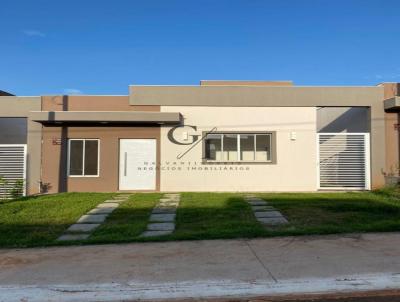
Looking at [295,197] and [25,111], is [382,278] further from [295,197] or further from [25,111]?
[25,111]

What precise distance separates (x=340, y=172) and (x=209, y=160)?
5272 mm

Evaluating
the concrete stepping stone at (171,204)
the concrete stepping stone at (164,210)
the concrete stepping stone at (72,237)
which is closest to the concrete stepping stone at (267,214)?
the concrete stepping stone at (164,210)

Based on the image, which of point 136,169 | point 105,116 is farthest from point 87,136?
point 136,169

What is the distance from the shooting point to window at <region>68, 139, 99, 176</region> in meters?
17.2

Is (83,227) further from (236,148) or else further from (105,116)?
(236,148)

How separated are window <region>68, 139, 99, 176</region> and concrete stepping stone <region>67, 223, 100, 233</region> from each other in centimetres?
707

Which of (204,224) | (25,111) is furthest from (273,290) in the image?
(25,111)

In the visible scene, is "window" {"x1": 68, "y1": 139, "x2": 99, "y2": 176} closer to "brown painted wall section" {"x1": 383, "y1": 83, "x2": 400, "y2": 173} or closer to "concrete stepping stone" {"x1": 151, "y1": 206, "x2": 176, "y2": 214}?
"concrete stepping stone" {"x1": 151, "y1": 206, "x2": 176, "y2": 214}

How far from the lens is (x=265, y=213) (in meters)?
11.4

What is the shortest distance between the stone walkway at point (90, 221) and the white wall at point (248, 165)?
143 inches

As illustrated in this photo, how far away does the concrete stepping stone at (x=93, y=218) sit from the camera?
10641 millimetres

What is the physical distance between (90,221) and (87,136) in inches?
283

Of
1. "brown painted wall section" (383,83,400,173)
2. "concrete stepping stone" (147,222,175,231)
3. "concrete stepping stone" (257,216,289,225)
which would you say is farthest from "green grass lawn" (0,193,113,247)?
"brown painted wall section" (383,83,400,173)

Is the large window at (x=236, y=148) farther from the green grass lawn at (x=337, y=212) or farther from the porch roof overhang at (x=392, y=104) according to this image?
the porch roof overhang at (x=392, y=104)
